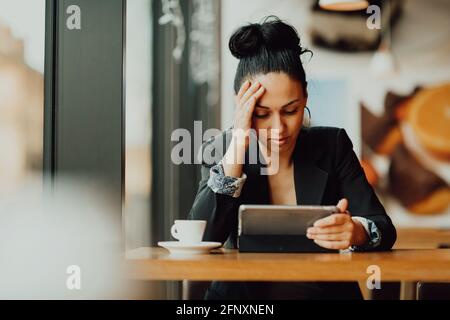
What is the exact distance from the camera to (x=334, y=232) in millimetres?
1239

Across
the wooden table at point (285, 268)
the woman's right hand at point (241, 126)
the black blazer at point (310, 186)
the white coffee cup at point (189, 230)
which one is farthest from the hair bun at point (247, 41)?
the wooden table at point (285, 268)

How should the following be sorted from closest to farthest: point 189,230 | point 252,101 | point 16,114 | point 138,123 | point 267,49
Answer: point 16,114 < point 189,230 < point 252,101 < point 267,49 < point 138,123

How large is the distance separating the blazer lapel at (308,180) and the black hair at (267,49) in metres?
0.19

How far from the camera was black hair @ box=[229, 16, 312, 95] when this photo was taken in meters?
1.59

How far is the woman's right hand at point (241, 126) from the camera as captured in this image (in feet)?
4.72

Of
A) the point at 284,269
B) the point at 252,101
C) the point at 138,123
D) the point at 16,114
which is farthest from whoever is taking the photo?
the point at 138,123

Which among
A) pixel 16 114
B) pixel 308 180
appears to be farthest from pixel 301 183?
pixel 16 114

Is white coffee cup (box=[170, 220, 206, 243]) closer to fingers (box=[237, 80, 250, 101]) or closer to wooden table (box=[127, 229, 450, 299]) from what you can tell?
wooden table (box=[127, 229, 450, 299])

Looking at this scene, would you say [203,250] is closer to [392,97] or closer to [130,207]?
[130,207]

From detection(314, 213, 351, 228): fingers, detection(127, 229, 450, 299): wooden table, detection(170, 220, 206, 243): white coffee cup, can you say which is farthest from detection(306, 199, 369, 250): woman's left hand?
detection(170, 220, 206, 243): white coffee cup

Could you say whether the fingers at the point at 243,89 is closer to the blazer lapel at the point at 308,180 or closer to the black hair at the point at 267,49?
the black hair at the point at 267,49

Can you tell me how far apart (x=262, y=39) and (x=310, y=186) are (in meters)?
0.40

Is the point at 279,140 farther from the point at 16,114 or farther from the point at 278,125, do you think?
the point at 16,114

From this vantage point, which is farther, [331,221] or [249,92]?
[249,92]
